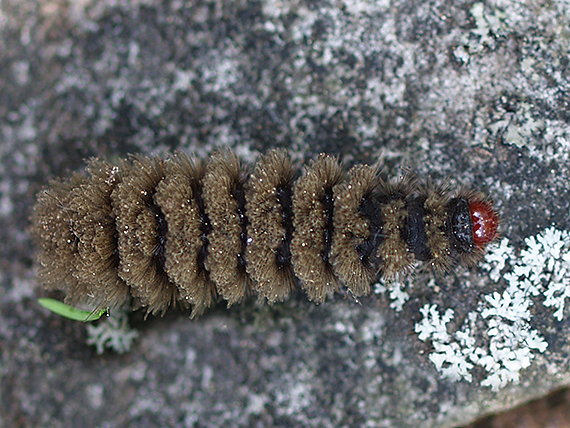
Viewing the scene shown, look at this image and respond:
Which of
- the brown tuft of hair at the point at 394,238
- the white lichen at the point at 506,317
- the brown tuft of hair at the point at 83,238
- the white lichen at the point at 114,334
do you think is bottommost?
the white lichen at the point at 114,334

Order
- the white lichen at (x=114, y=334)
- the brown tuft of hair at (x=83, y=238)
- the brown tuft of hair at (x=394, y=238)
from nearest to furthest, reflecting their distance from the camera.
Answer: the brown tuft of hair at (x=394, y=238)
the brown tuft of hair at (x=83, y=238)
the white lichen at (x=114, y=334)

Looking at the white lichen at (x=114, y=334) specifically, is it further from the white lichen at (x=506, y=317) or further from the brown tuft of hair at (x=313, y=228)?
the white lichen at (x=506, y=317)

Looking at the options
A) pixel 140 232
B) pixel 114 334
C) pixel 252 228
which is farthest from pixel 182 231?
pixel 114 334

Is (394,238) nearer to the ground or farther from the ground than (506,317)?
farther from the ground

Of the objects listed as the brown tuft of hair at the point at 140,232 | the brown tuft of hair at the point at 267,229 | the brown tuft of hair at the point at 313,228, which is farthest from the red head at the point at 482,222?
the brown tuft of hair at the point at 140,232

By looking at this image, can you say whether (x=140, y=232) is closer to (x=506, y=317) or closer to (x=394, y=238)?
(x=394, y=238)

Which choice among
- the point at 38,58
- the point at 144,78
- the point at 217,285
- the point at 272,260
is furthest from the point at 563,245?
the point at 38,58

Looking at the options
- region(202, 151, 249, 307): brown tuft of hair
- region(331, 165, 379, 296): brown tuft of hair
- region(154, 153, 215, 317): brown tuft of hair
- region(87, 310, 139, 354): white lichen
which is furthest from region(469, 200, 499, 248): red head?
region(87, 310, 139, 354): white lichen

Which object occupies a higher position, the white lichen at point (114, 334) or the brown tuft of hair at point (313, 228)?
the brown tuft of hair at point (313, 228)
